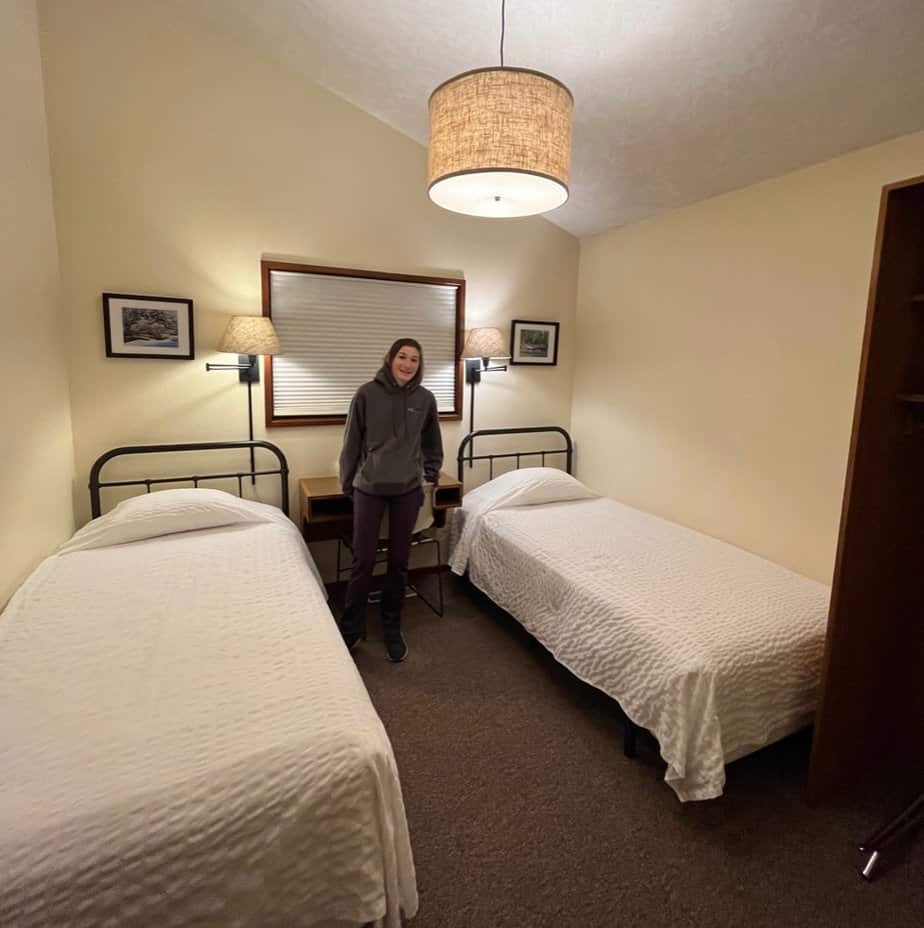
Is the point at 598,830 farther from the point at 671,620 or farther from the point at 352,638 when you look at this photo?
the point at 352,638

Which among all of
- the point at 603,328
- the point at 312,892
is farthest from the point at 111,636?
the point at 603,328

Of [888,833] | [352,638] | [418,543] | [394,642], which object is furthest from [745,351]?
[352,638]

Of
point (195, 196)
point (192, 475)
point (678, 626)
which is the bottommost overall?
point (678, 626)

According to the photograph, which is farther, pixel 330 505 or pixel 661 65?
pixel 330 505

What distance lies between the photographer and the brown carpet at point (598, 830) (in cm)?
147

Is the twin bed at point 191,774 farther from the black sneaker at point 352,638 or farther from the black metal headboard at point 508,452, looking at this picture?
the black metal headboard at point 508,452

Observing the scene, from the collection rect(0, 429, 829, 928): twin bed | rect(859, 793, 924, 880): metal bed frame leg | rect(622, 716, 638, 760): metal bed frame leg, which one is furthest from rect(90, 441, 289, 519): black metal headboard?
rect(859, 793, 924, 880): metal bed frame leg

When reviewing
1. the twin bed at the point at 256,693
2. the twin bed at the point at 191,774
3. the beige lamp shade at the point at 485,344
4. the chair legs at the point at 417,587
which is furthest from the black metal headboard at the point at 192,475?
the beige lamp shade at the point at 485,344

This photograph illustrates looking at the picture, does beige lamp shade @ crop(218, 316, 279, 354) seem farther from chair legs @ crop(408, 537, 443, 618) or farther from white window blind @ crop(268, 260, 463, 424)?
chair legs @ crop(408, 537, 443, 618)

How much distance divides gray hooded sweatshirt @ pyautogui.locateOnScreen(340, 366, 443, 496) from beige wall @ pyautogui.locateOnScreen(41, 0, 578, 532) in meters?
0.69

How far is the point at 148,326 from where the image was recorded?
2740 millimetres

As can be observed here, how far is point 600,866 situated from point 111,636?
1.62 m

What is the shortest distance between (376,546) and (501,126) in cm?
188

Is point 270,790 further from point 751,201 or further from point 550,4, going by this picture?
point 751,201
